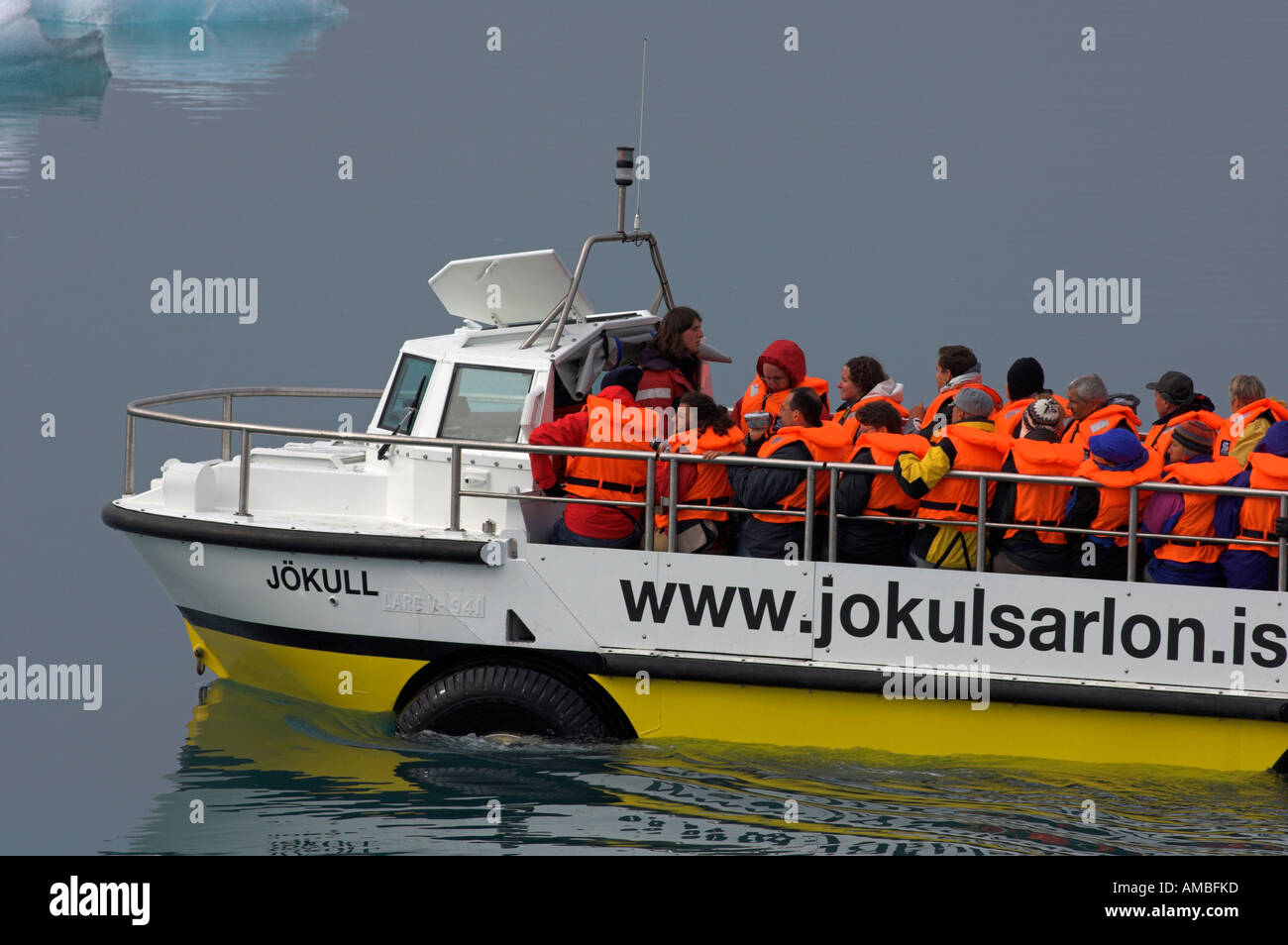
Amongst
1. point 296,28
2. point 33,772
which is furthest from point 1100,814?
point 296,28

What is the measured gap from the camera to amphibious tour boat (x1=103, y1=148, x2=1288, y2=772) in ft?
26.1

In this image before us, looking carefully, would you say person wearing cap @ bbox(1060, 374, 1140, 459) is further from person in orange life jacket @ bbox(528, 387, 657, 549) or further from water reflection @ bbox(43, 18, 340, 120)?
water reflection @ bbox(43, 18, 340, 120)

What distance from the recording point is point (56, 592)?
42.5ft

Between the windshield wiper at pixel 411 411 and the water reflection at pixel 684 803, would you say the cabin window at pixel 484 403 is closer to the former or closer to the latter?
the windshield wiper at pixel 411 411

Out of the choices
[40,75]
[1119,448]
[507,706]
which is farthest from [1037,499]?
[40,75]

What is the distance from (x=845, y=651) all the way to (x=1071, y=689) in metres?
1.10

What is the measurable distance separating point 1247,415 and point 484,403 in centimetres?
400

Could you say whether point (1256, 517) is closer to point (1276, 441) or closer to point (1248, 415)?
point (1276, 441)

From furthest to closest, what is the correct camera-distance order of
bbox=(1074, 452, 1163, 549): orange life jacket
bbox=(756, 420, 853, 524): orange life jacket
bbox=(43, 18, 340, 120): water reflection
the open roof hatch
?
bbox=(43, 18, 340, 120): water reflection < the open roof hatch < bbox=(756, 420, 853, 524): orange life jacket < bbox=(1074, 452, 1163, 549): orange life jacket

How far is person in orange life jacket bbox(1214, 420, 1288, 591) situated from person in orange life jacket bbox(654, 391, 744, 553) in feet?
7.95

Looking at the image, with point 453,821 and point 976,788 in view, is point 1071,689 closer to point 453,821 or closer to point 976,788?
point 976,788

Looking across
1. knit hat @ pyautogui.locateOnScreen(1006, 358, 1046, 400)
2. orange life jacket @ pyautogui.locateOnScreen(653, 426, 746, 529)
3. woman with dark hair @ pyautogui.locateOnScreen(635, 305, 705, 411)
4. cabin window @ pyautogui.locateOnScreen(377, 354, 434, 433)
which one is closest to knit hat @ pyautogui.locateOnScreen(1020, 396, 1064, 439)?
knit hat @ pyautogui.locateOnScreen(1006, 358, 1046, 400)

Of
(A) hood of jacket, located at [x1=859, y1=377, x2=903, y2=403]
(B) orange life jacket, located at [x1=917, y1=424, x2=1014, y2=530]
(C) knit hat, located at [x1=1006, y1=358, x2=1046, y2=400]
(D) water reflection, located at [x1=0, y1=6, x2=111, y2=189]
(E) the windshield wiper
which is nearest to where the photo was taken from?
(B) orange life jacket, located at [x1=917, y1=424, x2=1014, y2=530]

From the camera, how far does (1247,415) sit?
8.41 m
